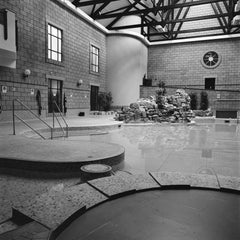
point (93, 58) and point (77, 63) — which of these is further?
point (93, 58)

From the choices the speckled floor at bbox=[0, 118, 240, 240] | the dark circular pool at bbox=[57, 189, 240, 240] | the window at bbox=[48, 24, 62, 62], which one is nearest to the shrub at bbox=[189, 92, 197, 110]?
the window at bbox=[48, 24, 62, 62]

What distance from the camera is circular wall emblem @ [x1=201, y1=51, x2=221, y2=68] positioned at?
19.3 meters

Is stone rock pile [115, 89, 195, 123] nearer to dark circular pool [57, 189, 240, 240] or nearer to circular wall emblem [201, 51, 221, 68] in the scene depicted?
circular wall emblem [201, 51, 221, 68]

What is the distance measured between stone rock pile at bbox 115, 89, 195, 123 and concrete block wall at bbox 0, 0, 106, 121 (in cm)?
357

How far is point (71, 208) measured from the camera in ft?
6.37

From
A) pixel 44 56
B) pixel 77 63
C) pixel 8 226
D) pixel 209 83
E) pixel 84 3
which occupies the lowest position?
pixel 8 226

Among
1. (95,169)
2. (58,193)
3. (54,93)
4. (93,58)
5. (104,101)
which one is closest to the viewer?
(58,193)

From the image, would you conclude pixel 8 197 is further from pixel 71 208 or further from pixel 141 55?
pixel 141 55

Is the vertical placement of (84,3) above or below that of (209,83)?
above

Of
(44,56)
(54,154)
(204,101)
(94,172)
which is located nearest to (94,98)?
(44,56)

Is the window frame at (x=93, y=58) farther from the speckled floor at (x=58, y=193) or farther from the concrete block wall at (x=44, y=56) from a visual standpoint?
the speckled floor at (x=58, y=193)

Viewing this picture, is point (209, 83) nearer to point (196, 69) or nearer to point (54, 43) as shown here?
point (196, 69)

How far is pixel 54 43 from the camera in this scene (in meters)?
11.9

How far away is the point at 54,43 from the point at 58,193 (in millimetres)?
11098
